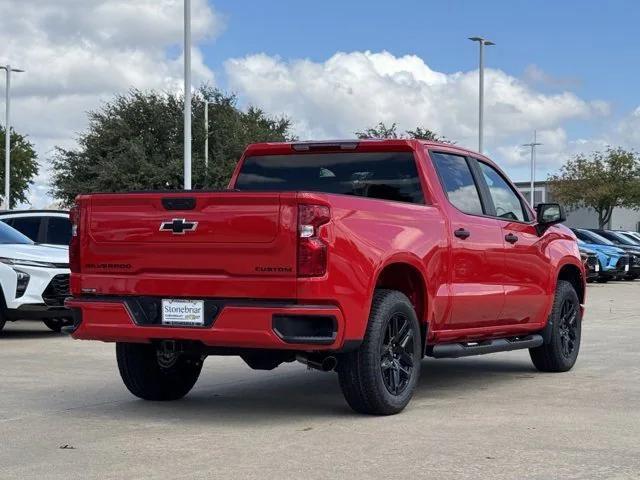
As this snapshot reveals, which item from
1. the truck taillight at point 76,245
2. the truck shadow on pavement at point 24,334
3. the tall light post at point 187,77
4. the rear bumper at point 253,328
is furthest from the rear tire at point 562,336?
the tall light post at point 187,77

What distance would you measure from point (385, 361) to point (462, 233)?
1452 millimetres

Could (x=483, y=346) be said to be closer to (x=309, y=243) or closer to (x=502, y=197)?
(x=502, y=197)

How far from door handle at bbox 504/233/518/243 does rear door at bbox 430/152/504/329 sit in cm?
11

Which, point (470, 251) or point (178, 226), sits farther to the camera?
point (470, 251)

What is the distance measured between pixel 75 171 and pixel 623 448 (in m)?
41.3

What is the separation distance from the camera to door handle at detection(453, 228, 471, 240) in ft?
29.2

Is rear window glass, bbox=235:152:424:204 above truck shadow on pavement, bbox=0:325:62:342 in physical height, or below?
above

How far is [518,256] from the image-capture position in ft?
32.6

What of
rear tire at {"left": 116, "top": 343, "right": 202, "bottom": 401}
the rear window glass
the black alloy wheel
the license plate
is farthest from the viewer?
the rear window glass

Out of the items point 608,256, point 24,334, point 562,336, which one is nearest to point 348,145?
point 562,336

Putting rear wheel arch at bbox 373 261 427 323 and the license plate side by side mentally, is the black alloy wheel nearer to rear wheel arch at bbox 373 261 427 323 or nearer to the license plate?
rear wheel arch at bbox 373 261 427 323

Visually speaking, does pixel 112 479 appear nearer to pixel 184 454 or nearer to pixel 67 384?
pixel 184 454

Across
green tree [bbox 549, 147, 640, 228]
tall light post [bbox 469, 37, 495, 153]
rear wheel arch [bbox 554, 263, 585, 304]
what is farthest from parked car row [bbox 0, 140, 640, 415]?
green tree [bbox 549, 147, 640, 228]

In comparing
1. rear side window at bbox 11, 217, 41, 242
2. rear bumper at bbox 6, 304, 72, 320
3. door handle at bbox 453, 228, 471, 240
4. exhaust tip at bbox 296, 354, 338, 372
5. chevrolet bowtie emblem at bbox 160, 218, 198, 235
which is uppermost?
chevrolet bowtie emblem at bbox 160, 218, 198, 235
